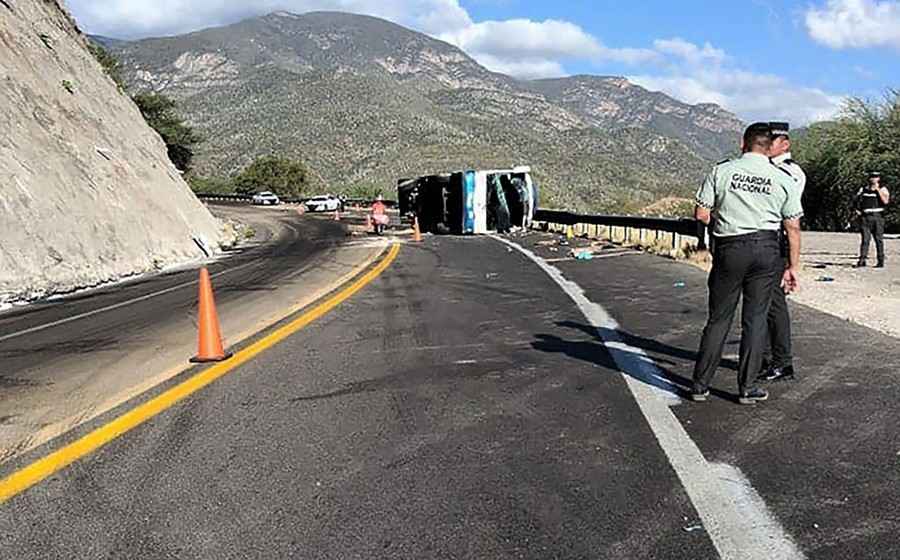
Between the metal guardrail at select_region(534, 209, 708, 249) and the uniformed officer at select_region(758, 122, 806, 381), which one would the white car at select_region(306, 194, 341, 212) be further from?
the uniformed officer at select_region(758, 122, 806, 381)

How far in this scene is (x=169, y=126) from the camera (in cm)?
8156

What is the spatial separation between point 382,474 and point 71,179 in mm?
19752

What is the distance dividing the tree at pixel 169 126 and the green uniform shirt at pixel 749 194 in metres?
77.0

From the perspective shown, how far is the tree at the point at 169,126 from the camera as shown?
79.7 m

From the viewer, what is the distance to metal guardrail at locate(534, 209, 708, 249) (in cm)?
2119

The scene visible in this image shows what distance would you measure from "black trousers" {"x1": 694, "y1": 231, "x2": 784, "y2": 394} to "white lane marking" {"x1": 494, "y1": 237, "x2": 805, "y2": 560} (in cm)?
46

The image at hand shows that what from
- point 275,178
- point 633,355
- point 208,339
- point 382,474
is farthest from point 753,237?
point 275,178

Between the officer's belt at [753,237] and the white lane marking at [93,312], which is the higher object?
the officer's belt at [753,237]

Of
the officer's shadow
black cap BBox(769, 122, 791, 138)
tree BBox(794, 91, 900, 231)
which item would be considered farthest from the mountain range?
black cap BBox(769, 122, 791, 138)

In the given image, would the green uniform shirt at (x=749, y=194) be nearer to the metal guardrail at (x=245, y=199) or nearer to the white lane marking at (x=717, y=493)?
the white lane marking at (x=717, y=493)

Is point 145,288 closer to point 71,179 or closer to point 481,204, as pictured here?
point 71,179

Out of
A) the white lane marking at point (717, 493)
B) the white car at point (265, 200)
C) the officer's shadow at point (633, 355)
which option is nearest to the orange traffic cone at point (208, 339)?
the officer's shadow at point (633, 355)

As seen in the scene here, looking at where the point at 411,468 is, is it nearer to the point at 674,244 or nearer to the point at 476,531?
the point at 476,531

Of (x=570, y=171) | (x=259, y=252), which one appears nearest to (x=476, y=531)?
(x=259, y=252)
